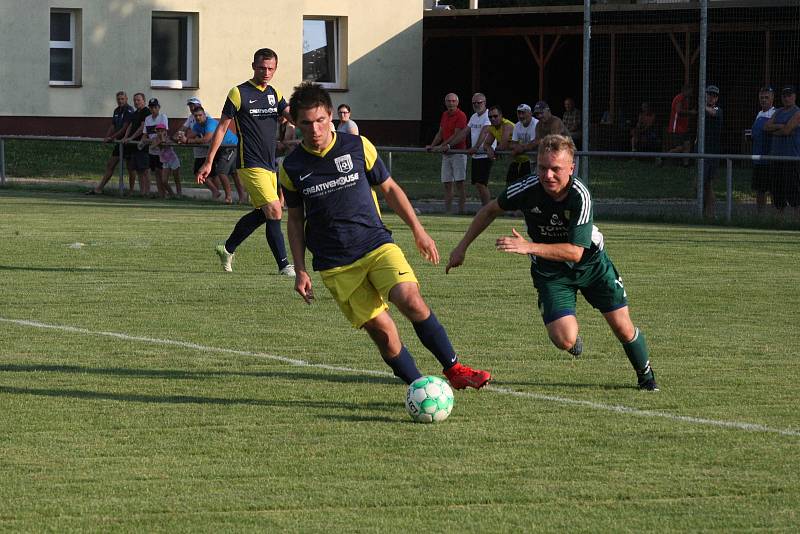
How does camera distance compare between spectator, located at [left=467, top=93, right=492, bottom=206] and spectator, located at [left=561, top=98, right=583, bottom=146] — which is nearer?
spectator, located at [left=467, top=93, right=492, bottom=206]

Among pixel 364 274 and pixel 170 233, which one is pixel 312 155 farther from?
pixel 170 233

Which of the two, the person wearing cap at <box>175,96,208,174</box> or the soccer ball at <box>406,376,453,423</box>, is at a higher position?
the person wearing cap at <box>175,96,208,174</box>

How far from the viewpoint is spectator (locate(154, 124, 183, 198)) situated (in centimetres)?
2372

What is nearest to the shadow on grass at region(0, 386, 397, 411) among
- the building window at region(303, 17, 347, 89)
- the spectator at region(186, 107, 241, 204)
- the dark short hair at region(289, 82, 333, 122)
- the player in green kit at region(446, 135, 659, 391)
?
the player in green kit at region(446, 135, 659, 391)

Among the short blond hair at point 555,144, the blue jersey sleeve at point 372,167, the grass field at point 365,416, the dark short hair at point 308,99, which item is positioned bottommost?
the grass field at point 365,416

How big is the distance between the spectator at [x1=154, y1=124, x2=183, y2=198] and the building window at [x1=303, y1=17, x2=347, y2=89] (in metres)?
11.9

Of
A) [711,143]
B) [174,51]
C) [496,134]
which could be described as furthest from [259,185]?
[174,51]

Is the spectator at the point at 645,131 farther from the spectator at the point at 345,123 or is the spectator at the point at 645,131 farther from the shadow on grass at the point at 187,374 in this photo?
the shadow on grass at the point at 187,374

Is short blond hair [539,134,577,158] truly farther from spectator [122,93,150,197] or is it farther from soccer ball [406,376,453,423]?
spectator [122,93,150,197]

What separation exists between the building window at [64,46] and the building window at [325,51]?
18.7 feet

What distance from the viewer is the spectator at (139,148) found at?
24016 mm

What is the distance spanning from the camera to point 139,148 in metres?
23.9

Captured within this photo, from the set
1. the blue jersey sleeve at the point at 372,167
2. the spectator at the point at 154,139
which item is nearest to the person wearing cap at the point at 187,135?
the spectator at the point at 154,139

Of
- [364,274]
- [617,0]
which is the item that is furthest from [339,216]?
[617,0]
